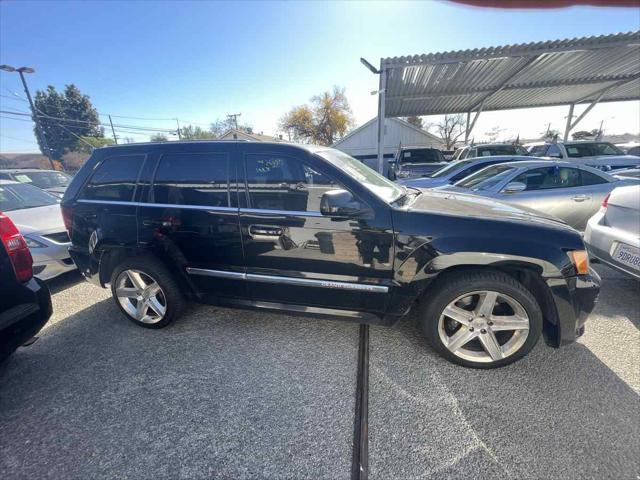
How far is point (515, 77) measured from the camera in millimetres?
→ 12703

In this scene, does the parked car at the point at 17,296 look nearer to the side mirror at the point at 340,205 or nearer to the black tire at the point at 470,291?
the side mirror at the point at 340,205

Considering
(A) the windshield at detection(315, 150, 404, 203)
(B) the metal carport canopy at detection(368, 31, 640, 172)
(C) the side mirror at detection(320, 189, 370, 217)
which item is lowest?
(C) the side mirror at detection(320, 189, 370, 217)

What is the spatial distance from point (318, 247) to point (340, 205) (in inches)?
15.5

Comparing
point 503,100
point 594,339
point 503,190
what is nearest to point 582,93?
point 503,100

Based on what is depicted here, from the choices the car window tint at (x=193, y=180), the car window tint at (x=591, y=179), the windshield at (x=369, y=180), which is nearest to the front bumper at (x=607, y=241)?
the car window tint at (x=591, y=179)

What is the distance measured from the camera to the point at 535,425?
1691 millimetres

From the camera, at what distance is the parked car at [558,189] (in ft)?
14.6

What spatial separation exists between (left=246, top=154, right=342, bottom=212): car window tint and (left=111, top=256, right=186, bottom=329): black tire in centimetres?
119

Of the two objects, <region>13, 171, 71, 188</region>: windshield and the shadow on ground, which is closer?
the shadow on ground

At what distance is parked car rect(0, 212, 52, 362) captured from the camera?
1.94 m

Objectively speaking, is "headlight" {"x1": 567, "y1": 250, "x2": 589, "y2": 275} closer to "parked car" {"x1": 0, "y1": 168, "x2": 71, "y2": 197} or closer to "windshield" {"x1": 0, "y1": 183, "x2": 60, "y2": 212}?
"windshield" {"x1": 0, "y1": 183, "x2": 60, "y2": 212}

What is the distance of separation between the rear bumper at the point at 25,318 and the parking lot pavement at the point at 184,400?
0.42 meters

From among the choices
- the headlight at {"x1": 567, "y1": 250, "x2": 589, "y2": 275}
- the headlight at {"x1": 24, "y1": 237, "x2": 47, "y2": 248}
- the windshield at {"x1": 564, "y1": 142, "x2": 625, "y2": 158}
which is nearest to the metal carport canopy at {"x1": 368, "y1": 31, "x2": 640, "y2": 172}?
the windshield at {"x1": 564, "y1": 142, "x2": 625, "y2": 158}

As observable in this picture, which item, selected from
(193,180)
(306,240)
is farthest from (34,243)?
(306,240)
